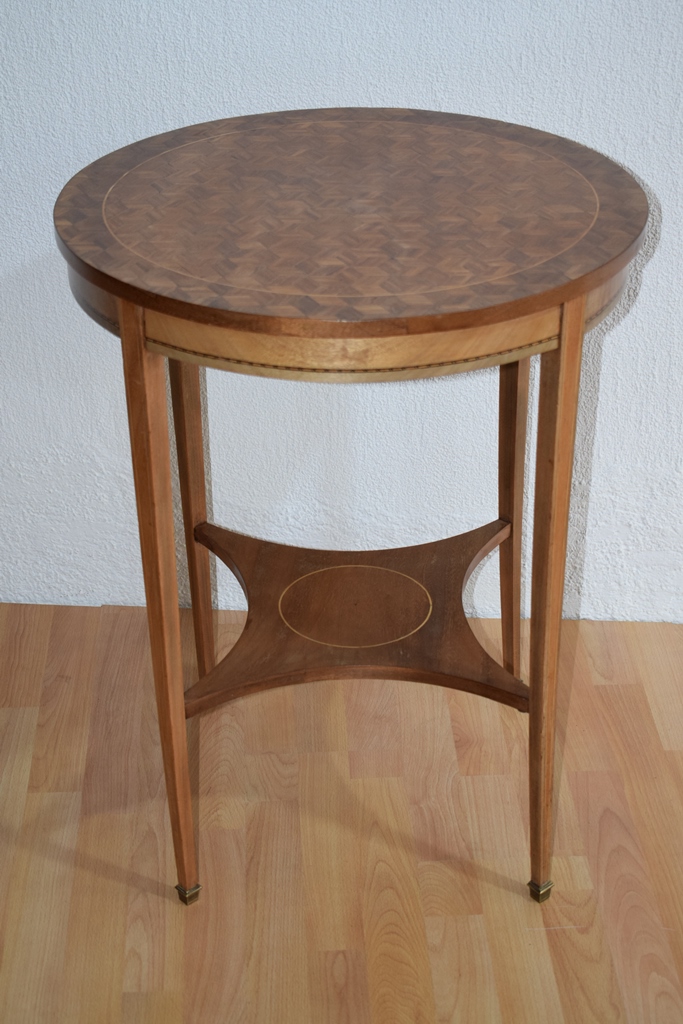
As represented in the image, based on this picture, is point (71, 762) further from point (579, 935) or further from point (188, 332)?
point (188, 332)

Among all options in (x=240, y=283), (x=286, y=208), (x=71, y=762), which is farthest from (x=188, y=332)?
(x=71, y=762)

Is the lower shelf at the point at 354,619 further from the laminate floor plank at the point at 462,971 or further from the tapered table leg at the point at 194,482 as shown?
the laminate floor plank at the point at 462,971

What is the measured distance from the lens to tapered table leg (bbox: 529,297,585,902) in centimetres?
119

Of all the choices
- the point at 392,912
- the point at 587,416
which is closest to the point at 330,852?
the point at 392,912

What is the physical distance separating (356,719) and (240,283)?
916 mm

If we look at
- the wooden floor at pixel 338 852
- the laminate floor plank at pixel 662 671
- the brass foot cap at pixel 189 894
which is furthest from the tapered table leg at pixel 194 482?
the laminate floor plank at pixel 662 671

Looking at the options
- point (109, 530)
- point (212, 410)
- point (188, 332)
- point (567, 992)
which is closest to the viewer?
point (188, 332)

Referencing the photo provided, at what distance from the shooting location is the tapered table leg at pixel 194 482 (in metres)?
1.60

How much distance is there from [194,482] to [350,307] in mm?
664

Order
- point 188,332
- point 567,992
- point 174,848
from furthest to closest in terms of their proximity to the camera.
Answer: point 174,848 < point 567,992 < point 188,332

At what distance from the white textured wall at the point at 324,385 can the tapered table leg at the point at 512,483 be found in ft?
0.64

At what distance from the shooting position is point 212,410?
74.9 inches

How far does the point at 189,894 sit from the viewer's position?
1.54m

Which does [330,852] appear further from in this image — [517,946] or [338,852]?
[517,946]
